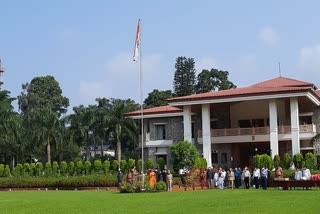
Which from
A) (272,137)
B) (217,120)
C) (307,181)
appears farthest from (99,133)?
(307,181)

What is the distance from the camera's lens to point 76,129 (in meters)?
66.1

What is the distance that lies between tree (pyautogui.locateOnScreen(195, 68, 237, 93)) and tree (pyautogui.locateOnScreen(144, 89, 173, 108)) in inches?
258

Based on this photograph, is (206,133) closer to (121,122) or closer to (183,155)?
(183,155)

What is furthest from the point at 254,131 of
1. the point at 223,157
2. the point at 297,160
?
the point at 297,160

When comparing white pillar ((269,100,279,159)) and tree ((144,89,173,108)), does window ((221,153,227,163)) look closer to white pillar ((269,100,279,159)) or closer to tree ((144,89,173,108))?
white pillar ((269,100,279,159))

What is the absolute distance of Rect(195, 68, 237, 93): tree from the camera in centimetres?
8819

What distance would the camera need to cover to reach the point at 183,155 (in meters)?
42.7

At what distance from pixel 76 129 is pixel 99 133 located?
4.19 m

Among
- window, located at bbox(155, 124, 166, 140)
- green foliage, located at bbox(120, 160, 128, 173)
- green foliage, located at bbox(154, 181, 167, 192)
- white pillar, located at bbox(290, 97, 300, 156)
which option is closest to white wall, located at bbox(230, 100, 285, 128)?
white pillar, located at bbox(290, 97, 300, 156)

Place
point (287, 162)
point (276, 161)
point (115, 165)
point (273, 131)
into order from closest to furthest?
1. point (276, 161)
2. point (287, 162)
3. point (273, 131)
4. point (115, 165)

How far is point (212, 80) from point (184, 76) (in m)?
4.43

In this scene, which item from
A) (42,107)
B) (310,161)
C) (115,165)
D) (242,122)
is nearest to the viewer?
(310,161)

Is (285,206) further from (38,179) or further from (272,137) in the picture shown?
(38,179)

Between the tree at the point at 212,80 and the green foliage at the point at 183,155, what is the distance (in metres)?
45.6
